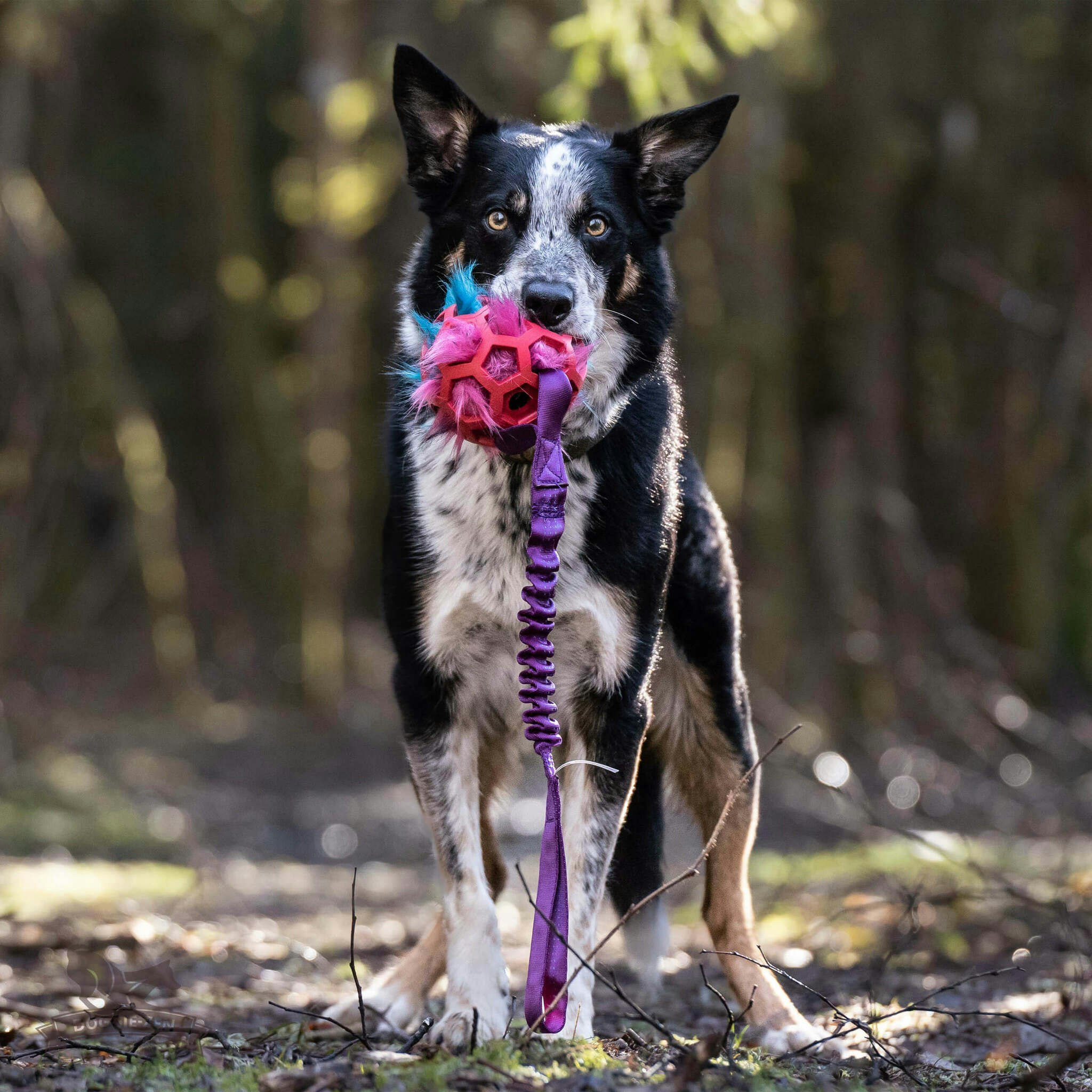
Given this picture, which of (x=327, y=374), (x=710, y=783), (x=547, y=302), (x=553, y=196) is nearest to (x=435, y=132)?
(x=553, y=196)

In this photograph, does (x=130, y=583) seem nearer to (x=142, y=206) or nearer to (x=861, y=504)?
(x=142, y=206)

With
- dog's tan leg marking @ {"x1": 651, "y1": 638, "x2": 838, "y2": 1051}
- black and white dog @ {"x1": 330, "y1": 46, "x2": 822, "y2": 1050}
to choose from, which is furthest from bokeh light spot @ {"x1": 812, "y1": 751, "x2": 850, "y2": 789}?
black and white dog @ {"x1": 330, "y1": 46, "x2": 822, "y2": 1050}

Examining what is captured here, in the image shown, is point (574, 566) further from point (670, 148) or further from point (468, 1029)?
point (670, 148)

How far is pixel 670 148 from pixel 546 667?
5.91 ft

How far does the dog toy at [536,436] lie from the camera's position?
10.9 ft

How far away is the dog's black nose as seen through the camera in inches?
136

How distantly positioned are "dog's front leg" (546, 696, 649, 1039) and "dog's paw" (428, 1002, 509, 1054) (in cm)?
24

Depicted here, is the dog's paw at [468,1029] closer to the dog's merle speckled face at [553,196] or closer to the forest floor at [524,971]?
the forest floor at [524,971]

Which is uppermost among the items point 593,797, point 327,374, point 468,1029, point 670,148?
point 670,148

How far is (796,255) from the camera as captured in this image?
14.7m

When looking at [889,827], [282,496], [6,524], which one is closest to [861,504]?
[282,496]

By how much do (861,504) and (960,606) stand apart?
2.31 metres

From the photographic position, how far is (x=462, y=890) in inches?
142

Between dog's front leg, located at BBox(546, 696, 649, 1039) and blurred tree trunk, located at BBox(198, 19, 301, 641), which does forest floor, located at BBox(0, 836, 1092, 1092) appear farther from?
blurred tree trunk, located at BBox(198, 19, 301, 641)
